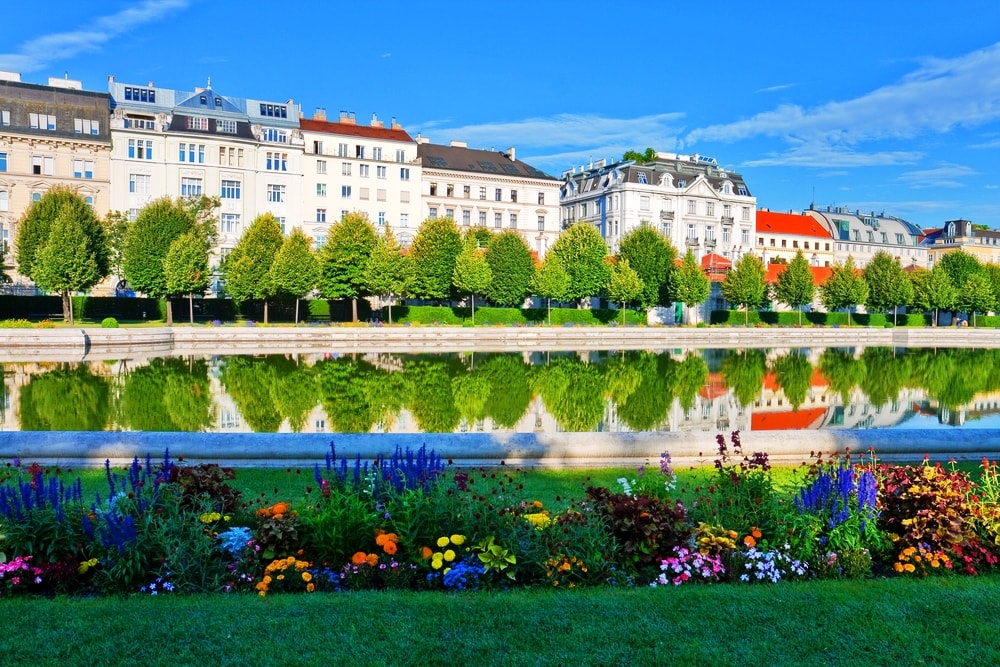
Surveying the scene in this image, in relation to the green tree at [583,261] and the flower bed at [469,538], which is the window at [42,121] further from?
the flower bed at [469,538]

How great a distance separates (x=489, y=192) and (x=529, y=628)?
74.9 m

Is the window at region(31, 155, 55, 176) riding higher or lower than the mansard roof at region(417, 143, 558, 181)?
lower

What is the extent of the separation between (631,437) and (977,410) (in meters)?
15.0

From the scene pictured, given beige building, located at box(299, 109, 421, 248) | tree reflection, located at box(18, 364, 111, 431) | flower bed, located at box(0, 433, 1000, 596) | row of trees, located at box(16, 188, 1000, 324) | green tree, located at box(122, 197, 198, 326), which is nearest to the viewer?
flower bed, located at box(0, 433, 1000, 596)

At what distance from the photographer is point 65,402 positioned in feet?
60.2

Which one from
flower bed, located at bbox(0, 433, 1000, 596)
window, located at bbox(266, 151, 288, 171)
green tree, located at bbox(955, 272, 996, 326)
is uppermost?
window, located at bbox(266, 151, 288, 171)

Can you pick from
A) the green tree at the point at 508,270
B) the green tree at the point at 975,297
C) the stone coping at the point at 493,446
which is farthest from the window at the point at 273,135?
the green tree at the point at 975,297

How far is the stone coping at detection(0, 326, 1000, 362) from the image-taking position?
33.9 meters

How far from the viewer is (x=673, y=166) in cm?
8925

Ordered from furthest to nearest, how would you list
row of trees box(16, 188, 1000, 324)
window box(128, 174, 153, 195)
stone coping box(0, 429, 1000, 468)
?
window box(128, 174, 153, 195) < row of trees box(16, 188, 1000, 324) < stone coping box(0, 429, 1000, 468)

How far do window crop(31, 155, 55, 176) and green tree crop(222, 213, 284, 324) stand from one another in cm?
2179

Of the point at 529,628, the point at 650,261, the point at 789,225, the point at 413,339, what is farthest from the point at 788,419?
the point at 789,225

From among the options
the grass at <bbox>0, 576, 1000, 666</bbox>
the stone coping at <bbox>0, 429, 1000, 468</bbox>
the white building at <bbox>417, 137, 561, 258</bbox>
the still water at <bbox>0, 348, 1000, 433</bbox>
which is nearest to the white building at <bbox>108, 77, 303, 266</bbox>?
the white building at <bbox>417, 137, 561, 258</bbox>

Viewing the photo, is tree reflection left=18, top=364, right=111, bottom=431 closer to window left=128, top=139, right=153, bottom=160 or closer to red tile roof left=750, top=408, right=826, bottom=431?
red tile roof left=750, top=408, right=826, bottom=431
